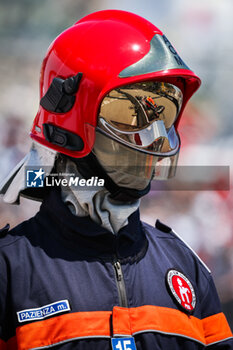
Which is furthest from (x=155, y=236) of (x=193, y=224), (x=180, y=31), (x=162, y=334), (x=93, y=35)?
(x=180, y=31)

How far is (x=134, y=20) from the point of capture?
1913 millimetres

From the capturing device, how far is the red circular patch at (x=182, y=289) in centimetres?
173

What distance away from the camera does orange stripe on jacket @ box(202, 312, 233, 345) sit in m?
1.78

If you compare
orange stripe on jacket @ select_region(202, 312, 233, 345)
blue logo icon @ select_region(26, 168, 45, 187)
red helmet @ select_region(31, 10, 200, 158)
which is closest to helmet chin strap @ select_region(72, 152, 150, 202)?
red helmet @ select_region(31, 10, 200, 158)

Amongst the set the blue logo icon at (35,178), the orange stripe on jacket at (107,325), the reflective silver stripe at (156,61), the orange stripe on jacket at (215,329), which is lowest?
the orange stripe on jacket at (215,329)

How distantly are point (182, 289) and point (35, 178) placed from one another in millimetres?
681

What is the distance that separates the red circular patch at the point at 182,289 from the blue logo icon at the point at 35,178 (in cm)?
58

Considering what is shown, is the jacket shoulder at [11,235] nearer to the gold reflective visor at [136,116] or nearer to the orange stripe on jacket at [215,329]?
the gold reflective visor at [136,116]

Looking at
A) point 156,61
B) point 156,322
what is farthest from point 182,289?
point 156,61

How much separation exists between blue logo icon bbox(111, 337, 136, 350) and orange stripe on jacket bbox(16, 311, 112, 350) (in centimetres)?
3

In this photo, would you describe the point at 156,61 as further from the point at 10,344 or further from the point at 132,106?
the point at 10,344

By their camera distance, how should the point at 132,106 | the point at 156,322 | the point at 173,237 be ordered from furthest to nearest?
the point at 173,237 → the point at 132,106 → the point at 156,322

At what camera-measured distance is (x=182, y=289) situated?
1765 millimetres

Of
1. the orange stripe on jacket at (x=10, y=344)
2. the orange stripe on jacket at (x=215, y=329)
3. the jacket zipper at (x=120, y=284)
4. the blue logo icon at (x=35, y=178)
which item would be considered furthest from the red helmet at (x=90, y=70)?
the orange stripe on jacket at (x=215, y=329)
